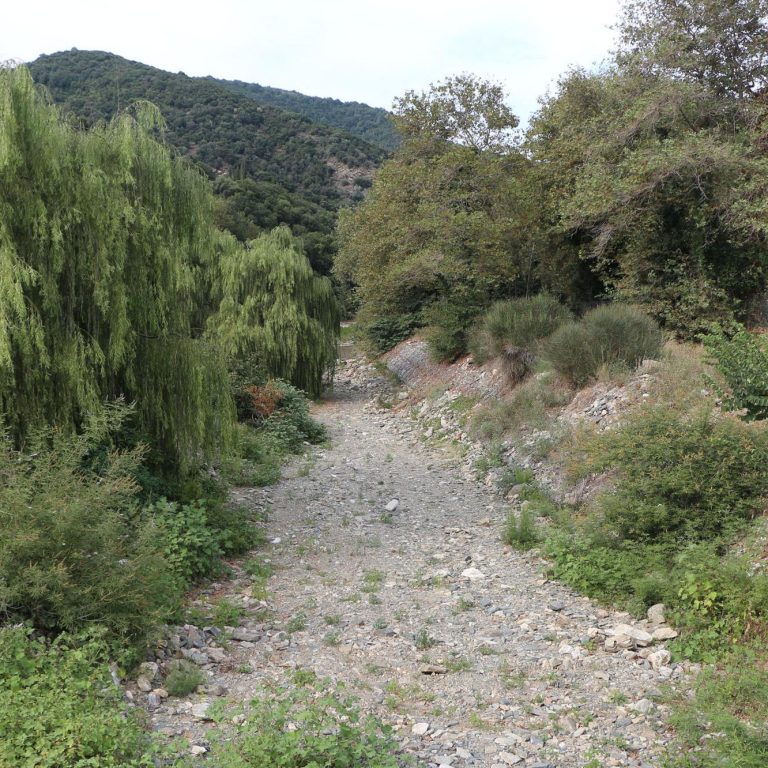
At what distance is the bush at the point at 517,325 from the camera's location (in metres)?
14.3

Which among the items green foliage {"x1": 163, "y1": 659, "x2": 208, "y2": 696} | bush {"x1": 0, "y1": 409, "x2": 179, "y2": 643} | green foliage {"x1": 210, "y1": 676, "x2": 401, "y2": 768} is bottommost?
green foliage {"x1": 163, "y1": 659, "x2": 208, "y2": 696}

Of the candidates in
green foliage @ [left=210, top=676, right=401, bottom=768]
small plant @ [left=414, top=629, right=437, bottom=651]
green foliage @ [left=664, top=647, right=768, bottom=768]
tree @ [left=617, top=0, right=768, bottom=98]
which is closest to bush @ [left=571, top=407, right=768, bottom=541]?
green foliage @ [left=664, top=647, right=768, bottom=768]

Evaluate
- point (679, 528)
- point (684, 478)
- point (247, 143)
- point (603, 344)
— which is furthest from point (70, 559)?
point (247, 143)

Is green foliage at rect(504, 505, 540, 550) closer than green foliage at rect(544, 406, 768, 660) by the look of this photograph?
No

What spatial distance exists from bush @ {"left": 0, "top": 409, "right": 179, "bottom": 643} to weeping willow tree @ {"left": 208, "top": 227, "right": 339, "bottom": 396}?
475 inches

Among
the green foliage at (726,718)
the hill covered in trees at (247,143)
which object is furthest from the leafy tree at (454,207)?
the hill covered in trees at (247,143)

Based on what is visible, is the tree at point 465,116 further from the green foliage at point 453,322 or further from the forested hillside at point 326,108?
the forested hillside at point 326,108

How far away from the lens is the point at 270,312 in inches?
699

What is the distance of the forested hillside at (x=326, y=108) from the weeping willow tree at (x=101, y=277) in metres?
67.2

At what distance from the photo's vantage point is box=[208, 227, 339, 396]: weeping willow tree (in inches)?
688

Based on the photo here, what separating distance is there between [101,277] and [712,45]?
13171 mm

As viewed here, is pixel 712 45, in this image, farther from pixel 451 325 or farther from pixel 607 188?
pixel 451 325

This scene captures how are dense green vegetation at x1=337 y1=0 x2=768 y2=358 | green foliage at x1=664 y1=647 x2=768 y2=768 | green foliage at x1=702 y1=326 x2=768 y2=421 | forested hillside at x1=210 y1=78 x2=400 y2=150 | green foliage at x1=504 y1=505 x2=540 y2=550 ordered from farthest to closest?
A: forested hillside at x1=210 y1=78 x2=400 y2=150
dense green vegetation at x1=337 y1=0 x2=768 y2=358
green foliage at x1=504 y1=505 x2=540 y2=550
green foliage at x1=702 y1=326 x2=768 y2=421
green foliage at x1=664 y1=647 x2=768 y2=768

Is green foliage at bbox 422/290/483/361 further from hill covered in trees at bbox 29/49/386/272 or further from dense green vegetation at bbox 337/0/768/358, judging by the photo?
hill covered in trees at bbox 29/49/386/272
